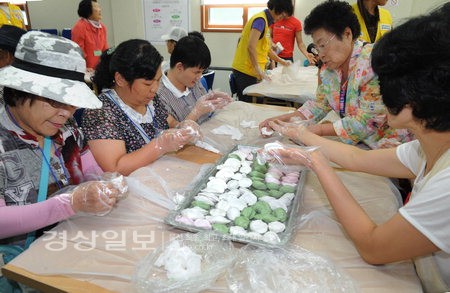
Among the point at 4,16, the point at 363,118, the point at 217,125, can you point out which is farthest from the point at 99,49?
the point at 363,118

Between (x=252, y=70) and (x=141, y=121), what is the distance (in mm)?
2341

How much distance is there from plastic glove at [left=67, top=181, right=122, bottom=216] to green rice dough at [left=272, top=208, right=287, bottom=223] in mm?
537

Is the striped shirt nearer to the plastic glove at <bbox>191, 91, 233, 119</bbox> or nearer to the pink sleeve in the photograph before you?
the plastic glove at <bbox>191, 91, 233, 119</bbox>

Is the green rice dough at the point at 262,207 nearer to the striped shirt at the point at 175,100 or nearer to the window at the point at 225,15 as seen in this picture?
the striped shirt at the point at 175,100

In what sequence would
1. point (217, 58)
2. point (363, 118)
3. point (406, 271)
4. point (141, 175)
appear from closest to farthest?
point (406, 271)
point (141, 175)
point (363, 118)
point (217, 58)

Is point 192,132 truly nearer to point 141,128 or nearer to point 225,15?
point 141,128

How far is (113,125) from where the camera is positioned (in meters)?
1.40

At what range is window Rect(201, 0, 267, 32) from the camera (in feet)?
17.7

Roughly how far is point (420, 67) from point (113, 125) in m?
1.18

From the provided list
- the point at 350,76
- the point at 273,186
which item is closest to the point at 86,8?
the point at 350,76

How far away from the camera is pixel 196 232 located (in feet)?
→ 3.08

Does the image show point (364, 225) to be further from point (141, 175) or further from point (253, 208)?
point (141, 175)

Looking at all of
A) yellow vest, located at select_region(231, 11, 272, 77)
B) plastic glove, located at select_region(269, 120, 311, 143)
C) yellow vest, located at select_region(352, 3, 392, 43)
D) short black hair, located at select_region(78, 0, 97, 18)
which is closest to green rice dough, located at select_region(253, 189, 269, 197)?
plastic glove, located at select_region(269, 120, 311, 143)

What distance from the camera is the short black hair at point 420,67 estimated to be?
0.70 metres
